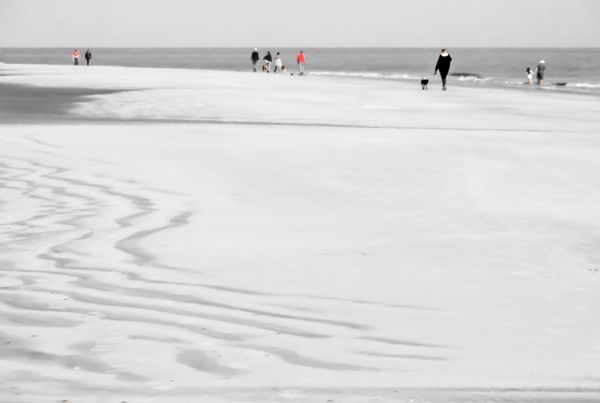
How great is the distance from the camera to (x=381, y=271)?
6.84 metres

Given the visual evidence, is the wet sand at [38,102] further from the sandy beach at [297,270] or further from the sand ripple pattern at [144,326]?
the sand ripple pattern at [144,326]

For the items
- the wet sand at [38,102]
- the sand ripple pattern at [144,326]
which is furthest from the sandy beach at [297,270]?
the wet sand at [38,102]

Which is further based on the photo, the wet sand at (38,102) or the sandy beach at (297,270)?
the wet sand at (38,102)

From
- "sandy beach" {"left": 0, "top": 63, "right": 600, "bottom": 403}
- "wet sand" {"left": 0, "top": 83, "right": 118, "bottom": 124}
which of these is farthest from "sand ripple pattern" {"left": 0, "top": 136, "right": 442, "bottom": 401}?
"wet sand" {"left": 0, "top": 83, "right": 118, "bottom": 124}

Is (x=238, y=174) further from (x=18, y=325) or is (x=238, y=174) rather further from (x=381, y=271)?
(x=18, y=325)

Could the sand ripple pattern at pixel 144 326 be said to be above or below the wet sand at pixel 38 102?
above

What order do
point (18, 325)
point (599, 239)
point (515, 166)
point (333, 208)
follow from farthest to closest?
1. point (515, 166)
2. point (333, 208)
3. point (599, 239)
4. point (18, 325)

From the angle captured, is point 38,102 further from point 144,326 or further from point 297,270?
point 144,326

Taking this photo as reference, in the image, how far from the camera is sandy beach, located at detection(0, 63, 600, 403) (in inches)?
182

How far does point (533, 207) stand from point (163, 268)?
4.09 metres

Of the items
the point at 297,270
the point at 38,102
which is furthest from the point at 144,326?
the point at 38,102

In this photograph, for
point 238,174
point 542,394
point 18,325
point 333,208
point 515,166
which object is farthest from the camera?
point 515,166

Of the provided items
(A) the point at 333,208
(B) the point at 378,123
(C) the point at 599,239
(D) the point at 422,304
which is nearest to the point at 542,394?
(D) the point at 422,304

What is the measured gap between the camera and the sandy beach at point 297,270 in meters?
4.62
